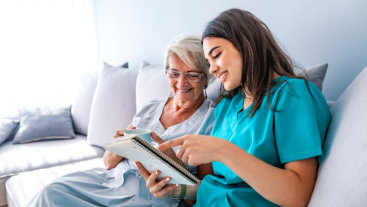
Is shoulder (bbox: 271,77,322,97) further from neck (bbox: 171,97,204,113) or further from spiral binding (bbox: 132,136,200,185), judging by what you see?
neck (bbox: 171,97,204,113)

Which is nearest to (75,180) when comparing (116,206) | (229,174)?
(116,206)

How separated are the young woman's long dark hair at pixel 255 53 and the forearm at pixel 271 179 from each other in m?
0.21

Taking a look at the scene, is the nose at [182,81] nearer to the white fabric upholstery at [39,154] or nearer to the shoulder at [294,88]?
the shoulder at [294,88]

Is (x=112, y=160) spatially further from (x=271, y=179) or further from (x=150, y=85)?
(x=271, y=179)

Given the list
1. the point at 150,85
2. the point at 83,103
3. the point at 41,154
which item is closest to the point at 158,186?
the point at 150,85

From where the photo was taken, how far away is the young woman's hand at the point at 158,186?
1.02 m

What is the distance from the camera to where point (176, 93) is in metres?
1.41

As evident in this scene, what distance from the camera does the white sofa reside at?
659 millimetres

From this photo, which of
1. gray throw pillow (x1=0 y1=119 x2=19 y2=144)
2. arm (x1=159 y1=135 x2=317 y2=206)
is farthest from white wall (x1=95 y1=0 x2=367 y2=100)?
gray throw pillow (x1=0 y1=119 x2=19 y2=144)

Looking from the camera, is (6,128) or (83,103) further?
(83,103)

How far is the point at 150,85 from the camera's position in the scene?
5.94 feet

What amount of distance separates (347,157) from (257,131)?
27 centimetres

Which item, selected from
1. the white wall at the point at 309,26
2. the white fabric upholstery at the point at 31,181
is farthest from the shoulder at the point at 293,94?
the white fabric upholstery at the point at 31,181

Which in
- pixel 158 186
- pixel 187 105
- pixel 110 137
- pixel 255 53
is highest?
pixel 255 53
